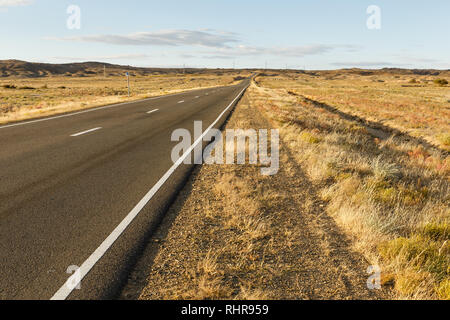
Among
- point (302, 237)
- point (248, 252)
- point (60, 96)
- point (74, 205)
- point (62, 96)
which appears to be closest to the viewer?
point (248, 252)

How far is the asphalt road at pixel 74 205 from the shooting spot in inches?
119

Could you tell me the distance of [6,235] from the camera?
3701 mm

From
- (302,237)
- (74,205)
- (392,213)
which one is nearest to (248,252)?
(302,237)

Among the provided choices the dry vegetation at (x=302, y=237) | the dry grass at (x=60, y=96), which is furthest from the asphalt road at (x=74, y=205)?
the dry grass at (x=60, y=96)

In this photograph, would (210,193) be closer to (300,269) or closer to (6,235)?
(300,269)

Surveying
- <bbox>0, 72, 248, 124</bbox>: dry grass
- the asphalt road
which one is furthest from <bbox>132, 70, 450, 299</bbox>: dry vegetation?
<bbox>0, 72, 248, 124</bbox>: dry grass

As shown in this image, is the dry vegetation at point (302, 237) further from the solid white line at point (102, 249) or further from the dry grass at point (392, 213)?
the solid white line at point (102, 249)

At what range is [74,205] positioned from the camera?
461 centimetres

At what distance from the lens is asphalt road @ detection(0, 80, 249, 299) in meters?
3.01

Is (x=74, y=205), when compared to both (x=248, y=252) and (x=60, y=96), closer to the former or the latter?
(x=248, y=252)

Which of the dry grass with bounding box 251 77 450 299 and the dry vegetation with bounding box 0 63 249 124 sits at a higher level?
the dry vegetation with bounding box 0 63 249 124

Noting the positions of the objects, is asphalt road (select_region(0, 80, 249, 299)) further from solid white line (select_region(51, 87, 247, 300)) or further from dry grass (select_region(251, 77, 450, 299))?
dry grass (select_region(251, 77, 450, 299))
